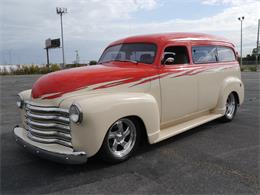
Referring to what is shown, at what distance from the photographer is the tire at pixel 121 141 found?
434 cm

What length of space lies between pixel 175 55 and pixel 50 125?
2.76 metres

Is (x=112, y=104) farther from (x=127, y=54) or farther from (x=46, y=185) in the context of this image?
(x=127, y=54)

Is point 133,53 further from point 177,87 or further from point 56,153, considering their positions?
point 56,153

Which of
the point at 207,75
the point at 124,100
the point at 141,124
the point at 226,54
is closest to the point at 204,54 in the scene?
the point at 207,75

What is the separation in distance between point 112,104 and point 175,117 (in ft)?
5.81

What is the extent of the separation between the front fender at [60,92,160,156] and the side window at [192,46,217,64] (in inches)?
86.8

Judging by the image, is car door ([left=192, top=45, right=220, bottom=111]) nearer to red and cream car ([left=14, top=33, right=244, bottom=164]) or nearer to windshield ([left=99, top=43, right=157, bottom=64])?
red and cream car ([left=14, top=33, right=244, bottom=164])

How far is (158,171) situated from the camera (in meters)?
4.24

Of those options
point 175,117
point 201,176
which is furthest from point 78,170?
point 175,117

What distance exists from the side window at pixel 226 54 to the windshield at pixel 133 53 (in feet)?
7.33

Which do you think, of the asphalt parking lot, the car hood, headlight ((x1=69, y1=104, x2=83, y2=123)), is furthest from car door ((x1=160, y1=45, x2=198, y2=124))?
headlight ((x1=69, y1=104, x2=83, y2=123))

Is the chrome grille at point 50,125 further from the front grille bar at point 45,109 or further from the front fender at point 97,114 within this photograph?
the front fender at point 97,114

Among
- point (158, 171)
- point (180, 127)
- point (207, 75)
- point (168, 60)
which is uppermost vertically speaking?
point (168, 60)

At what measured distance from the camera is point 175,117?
561cm
